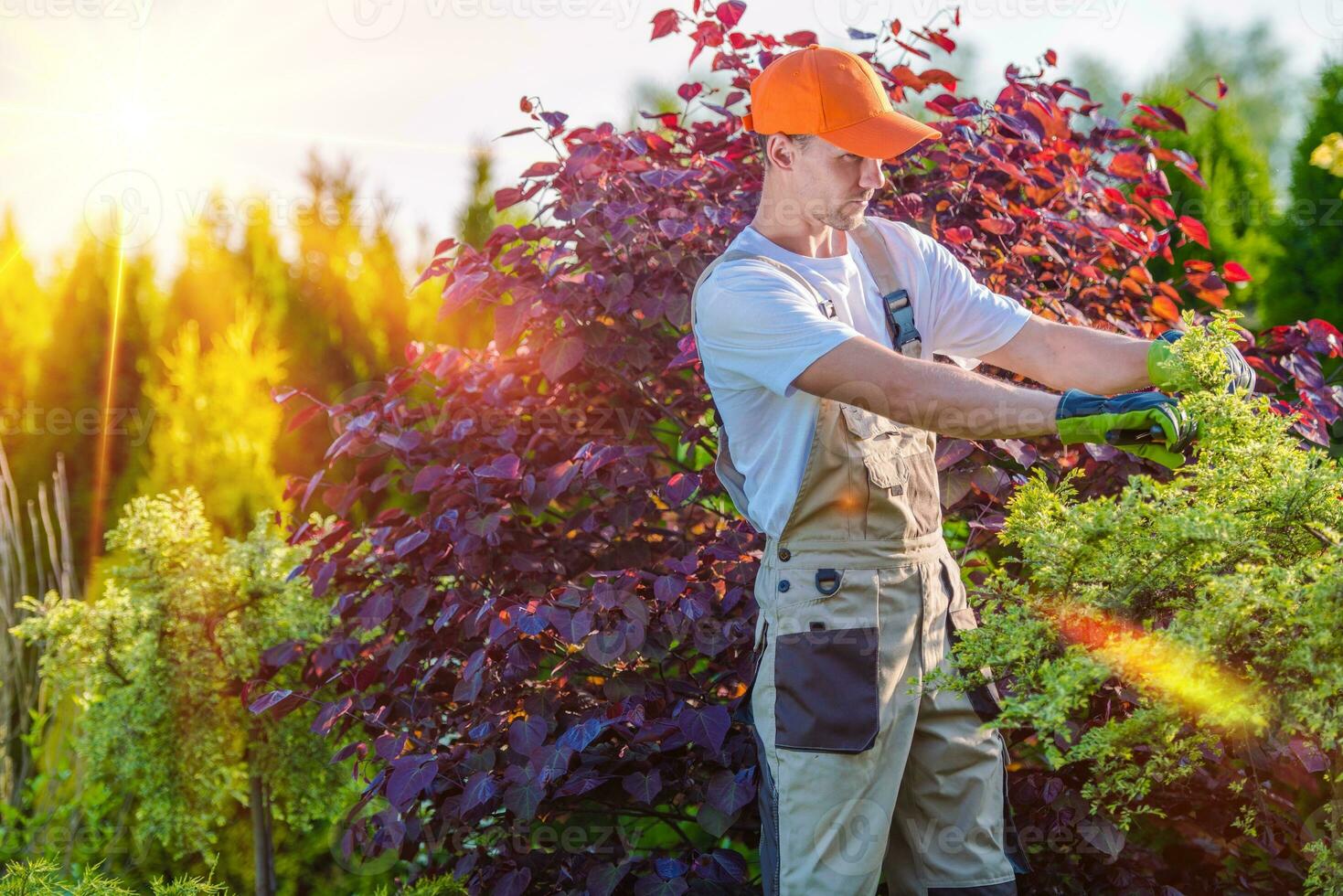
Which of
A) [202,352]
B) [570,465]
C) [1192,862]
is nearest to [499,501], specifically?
[570,465]

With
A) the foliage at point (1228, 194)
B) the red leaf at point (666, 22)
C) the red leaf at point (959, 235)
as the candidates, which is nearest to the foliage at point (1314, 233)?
the foliage at point (1228, 194)

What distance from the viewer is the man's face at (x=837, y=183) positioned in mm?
2053

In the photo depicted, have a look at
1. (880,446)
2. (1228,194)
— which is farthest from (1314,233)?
(880,446)

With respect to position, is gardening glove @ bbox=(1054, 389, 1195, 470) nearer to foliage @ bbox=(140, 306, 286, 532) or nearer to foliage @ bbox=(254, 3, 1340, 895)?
foliage @ bbox=(254, 3, 1340, 895)

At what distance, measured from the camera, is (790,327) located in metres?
1.82

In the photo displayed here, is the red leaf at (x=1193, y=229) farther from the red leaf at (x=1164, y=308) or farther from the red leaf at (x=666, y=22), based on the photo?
the red leaf at (x=666, y=22)

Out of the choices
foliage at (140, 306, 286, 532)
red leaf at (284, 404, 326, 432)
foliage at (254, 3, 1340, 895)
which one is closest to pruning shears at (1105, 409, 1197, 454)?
foliage at (254, 3, 1340, 895)

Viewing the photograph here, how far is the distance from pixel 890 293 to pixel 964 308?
0.18 m

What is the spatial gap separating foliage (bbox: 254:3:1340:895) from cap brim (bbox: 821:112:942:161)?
59 cm

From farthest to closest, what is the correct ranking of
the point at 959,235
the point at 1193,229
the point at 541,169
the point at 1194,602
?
1. the point at 1193,229
2. the point at 541,169
3. the point at 959,235
4. the point at 1194,602

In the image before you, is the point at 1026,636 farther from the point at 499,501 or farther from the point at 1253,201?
the point at 1253,201

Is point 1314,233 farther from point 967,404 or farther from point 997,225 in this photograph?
point 967,404

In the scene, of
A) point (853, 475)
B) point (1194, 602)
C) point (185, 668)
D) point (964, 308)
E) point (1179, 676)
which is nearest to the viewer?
point (1179, 676)

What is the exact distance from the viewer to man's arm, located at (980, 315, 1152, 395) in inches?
79.6
